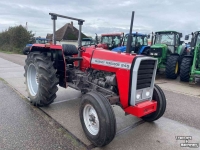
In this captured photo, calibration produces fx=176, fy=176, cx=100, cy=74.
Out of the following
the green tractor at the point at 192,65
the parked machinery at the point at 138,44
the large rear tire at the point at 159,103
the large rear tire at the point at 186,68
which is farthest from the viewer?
→ the parked machinery at the point at 138,44

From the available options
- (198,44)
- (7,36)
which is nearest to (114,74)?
(198,44)

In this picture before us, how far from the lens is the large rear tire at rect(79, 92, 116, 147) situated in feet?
7.52

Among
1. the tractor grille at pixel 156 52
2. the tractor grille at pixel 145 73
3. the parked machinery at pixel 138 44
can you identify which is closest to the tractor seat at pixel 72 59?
the tractor grille at pixel 145 73

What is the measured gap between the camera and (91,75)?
3.37 meters

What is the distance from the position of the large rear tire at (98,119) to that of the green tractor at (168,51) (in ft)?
19.5

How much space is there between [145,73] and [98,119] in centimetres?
104

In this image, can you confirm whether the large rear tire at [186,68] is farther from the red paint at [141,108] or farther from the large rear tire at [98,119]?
the large rear tire at [98,119]

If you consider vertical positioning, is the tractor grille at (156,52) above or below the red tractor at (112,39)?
below

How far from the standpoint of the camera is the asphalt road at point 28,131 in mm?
2482

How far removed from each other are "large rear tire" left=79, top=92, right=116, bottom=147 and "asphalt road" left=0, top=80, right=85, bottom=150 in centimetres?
26

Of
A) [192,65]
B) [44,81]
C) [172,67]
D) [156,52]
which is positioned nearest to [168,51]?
[156,52]

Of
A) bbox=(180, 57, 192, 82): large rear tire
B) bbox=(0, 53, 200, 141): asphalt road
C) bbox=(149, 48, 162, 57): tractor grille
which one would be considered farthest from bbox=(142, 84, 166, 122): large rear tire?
bbox=(149, 48, 162, 57): tractor grille

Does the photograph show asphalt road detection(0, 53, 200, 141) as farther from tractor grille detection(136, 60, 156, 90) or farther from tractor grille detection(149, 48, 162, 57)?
tractor grille detection(149, 48, 162, 57)

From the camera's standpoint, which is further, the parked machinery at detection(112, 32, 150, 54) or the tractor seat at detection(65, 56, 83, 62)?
the parked machinery at detection(112, 32, 150, 54)
